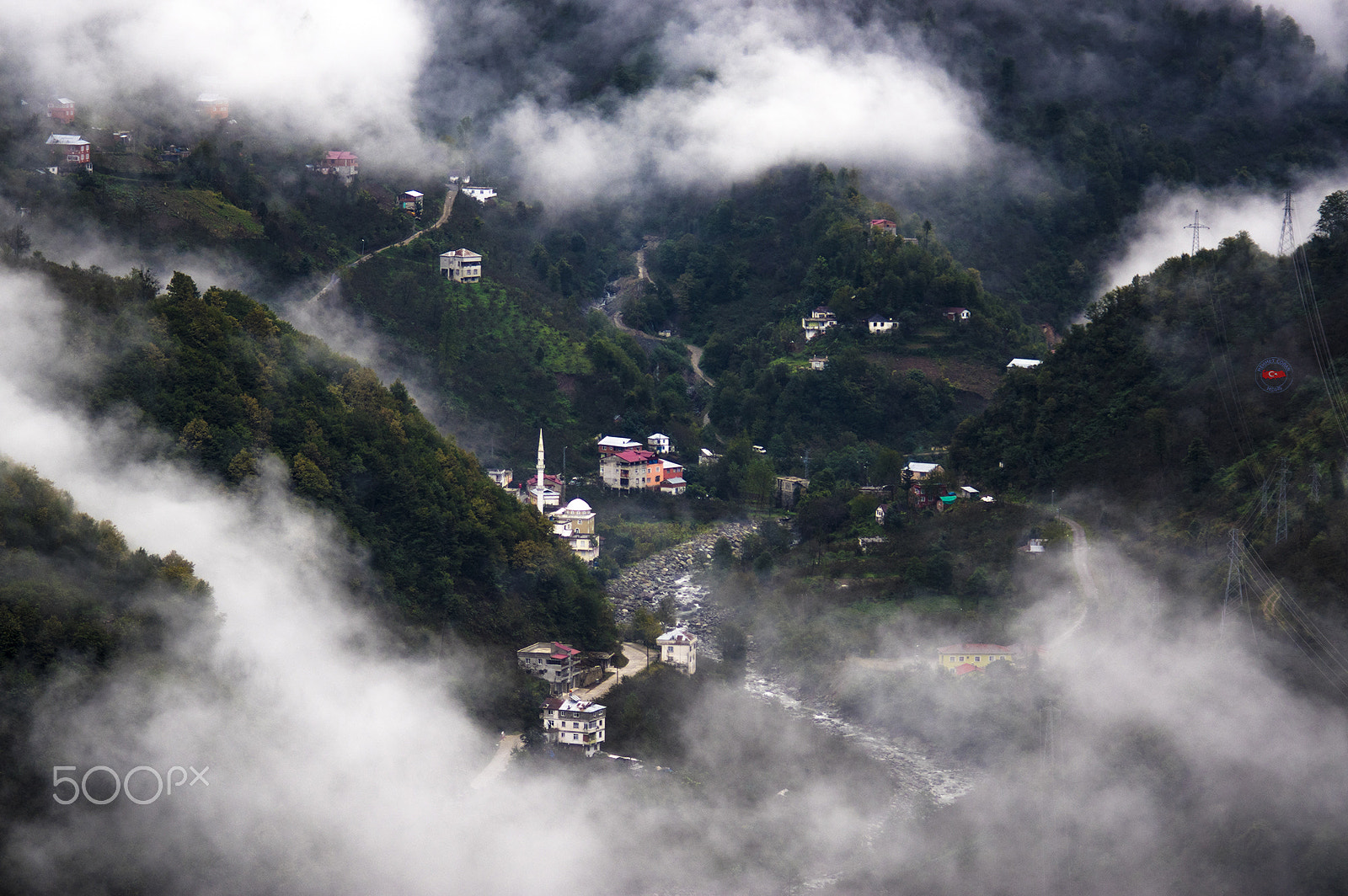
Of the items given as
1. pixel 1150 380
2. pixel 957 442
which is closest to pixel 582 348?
pixel 957 442

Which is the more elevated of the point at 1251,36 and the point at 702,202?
the point at 1251,36

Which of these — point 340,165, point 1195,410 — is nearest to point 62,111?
point 340,165

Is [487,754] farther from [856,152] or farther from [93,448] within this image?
[856,152]

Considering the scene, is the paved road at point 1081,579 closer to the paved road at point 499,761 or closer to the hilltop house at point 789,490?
the hilltop house at point 789,490

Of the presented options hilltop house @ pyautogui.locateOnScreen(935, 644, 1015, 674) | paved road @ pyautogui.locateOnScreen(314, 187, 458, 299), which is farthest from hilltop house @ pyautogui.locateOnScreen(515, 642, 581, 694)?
paved road @ pyautogui.locateOnScreen(314, 187, 458, 299)

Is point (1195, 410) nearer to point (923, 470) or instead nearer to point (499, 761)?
point (923, 470)

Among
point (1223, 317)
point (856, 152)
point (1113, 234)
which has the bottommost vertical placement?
point (1223, 317)

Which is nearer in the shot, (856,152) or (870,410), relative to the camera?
(870,410)
